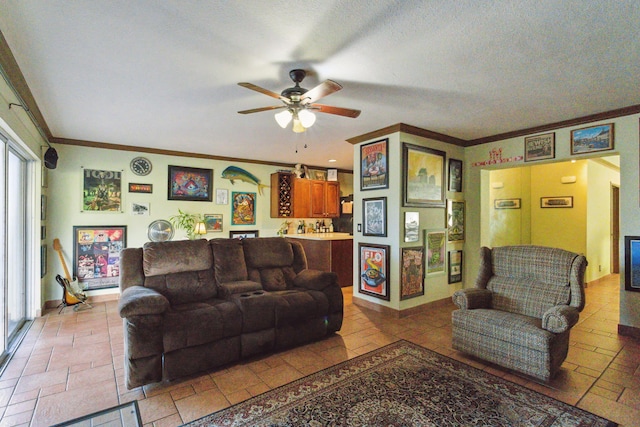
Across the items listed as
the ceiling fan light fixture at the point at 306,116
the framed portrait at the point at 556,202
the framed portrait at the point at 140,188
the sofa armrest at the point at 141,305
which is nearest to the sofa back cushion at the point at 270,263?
the sofa armrest at the point at 141,305

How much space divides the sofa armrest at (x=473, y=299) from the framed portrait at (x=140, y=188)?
195 inches

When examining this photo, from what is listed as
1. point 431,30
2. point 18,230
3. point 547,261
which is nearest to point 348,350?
point 547,261

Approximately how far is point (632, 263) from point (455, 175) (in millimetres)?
2242

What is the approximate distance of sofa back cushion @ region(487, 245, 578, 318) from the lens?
288 cm

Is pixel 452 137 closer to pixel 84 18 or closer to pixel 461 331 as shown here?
pixel 461 331

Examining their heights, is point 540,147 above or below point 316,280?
above

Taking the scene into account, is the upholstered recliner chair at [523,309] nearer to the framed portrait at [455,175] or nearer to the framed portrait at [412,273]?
the framed portrait at [412,273]

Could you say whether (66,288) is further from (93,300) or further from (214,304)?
(214,304)

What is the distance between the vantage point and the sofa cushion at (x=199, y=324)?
2.51 meters

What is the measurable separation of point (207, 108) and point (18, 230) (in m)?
2.74

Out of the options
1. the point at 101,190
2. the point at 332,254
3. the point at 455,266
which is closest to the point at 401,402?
the point at 455,266

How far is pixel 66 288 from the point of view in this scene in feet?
15.3

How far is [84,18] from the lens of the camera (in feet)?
6.33

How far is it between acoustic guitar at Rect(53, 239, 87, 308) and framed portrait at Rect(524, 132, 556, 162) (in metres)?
6.58
